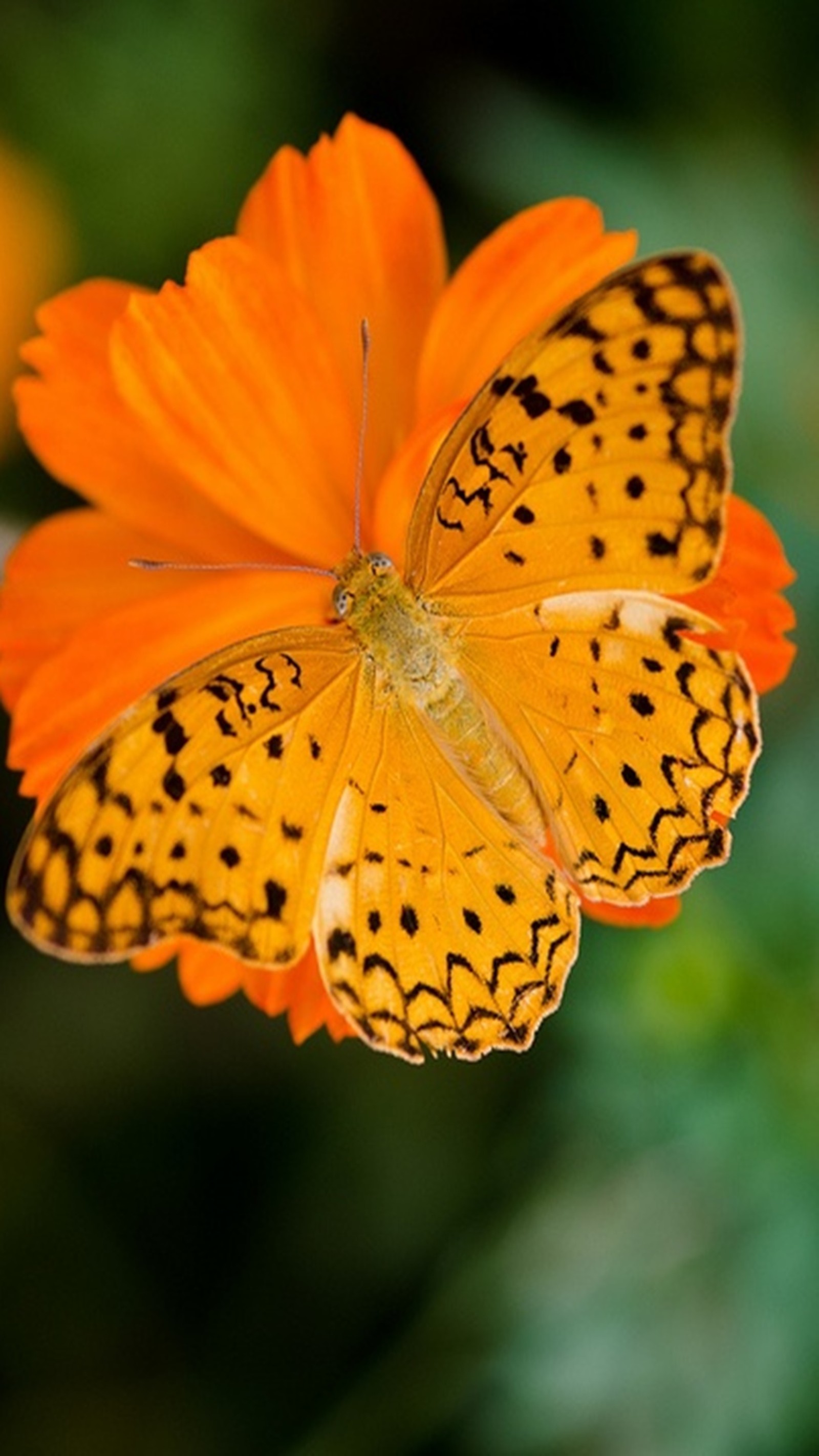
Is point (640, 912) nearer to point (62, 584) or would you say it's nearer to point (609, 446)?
point (609, 446)

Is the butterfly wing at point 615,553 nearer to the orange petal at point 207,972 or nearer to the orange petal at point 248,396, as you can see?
the orange petal at point 248,396

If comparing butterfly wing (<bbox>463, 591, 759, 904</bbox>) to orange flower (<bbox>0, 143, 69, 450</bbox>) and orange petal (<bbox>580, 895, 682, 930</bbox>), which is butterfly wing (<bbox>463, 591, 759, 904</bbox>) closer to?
orange petal (<bbox>580, 895, 682, 930</bbox>)

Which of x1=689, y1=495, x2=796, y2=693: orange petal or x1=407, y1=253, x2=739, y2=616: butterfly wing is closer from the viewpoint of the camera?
x1=407, y1=253, x2=739, y2=616: butterfly wing

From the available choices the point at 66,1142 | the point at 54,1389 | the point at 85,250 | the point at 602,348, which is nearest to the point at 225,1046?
the point at 66,1142

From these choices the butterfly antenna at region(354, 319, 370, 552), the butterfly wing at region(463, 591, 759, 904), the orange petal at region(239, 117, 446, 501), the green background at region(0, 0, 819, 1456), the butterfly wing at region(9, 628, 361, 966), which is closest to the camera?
the butterfly wing at region(9, 628, 361, 966)

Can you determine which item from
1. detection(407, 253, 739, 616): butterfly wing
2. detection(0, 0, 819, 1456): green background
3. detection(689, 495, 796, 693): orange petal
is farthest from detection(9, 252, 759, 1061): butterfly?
detection(0, 0, 819, 1456): green background

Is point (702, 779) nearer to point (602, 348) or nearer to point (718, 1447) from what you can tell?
point (602, 348)

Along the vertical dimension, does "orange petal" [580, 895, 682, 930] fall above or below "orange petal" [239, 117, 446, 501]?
below
